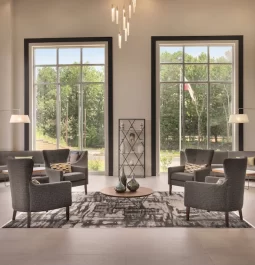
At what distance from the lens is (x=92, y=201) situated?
6133 millimetres

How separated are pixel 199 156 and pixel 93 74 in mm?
4573

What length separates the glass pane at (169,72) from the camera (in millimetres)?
9766

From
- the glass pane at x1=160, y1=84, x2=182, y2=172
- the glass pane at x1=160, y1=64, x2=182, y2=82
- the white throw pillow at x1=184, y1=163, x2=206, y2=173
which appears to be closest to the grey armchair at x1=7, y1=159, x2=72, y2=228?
the white throw pillow at x1=184, y1=163, x2=206, y2=173

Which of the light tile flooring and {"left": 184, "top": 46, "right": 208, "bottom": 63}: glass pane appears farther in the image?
{"left": 184, "top": 46, "right": 208, "bottom": 63}: glass pane

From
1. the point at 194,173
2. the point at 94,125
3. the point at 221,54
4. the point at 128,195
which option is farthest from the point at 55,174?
the point at 221,54

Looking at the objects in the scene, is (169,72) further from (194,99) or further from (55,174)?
(55,174)

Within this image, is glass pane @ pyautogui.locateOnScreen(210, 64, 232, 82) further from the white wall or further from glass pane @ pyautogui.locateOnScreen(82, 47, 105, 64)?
glass pane @ pyautogui.locateOnScreen(82, 47, 105, 64)

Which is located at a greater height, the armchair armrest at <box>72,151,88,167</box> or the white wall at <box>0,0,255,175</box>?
the white wall at <box>0,0,255,175</box>

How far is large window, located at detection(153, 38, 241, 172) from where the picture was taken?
969cm

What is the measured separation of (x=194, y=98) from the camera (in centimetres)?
980

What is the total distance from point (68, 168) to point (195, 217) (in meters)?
3.15

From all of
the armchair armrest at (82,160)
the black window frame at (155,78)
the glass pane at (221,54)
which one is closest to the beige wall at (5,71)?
the armchair armrest at (82,160)

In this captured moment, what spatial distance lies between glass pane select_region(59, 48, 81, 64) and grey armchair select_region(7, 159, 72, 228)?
5879mm

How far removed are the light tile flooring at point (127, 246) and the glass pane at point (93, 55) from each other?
653cm
